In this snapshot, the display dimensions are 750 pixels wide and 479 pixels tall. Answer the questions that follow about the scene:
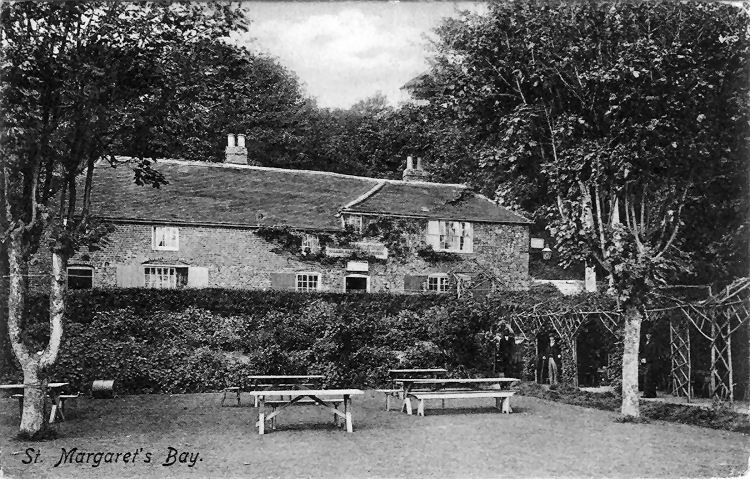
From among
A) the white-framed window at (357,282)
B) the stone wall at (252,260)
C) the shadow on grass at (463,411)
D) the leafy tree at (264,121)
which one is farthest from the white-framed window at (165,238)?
the shadow on grass at (463,411)

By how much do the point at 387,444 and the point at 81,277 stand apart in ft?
63.1

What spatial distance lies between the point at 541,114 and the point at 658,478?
30.2 ft

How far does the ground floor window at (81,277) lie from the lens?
2762 cm

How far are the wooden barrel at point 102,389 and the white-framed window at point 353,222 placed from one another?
13.5m

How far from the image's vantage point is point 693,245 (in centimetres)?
2045

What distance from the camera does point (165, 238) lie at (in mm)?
28797

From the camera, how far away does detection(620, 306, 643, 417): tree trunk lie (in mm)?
15874

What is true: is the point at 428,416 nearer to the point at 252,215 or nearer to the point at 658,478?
the point at 658,478

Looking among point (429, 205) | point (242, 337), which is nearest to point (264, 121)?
point (429, 205)

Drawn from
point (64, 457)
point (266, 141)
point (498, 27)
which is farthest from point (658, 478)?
point (266, 141)

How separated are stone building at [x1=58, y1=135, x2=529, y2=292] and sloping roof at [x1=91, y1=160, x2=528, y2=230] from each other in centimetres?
5

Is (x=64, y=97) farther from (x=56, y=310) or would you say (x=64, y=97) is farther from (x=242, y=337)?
(x=242, y=337)

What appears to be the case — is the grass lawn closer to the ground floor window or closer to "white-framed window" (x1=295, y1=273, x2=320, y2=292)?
the ground floor window

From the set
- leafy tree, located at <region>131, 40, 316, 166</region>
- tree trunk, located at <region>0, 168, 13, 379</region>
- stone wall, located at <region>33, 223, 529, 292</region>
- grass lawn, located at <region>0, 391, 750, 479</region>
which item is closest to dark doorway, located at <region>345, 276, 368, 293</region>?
stone wall, located at <region>33, 223, 529, 292</region>
